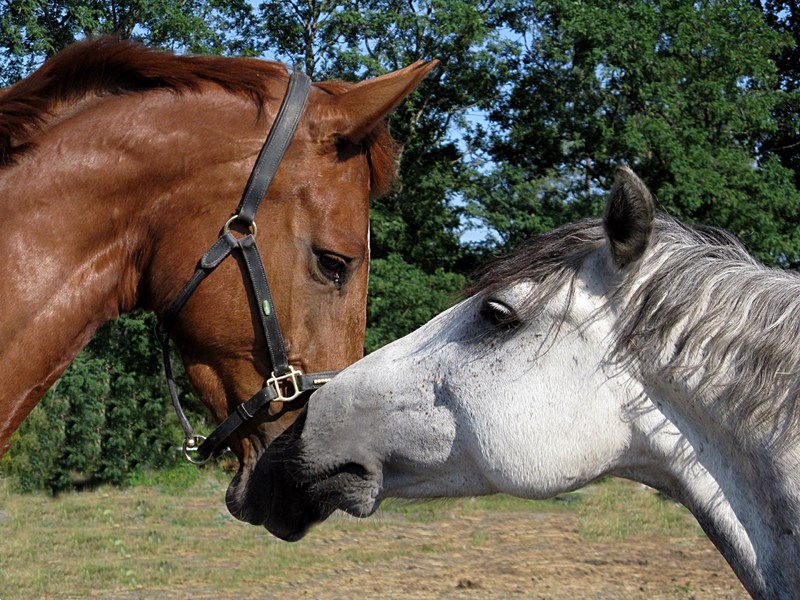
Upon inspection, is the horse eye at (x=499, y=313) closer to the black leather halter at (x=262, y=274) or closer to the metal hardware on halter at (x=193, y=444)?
the black leather halter at (x=262, y=274)

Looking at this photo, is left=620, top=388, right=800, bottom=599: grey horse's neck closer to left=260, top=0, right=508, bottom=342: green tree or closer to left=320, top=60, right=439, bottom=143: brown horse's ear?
left=320, top=60, right=439, bottom=143: brown horse's ear

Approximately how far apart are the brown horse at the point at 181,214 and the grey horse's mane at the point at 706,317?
61 cm

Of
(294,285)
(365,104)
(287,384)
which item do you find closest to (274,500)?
(287,384)

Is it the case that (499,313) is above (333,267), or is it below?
below

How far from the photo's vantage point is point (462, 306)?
2205mm

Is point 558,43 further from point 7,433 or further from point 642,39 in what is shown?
point 7,433

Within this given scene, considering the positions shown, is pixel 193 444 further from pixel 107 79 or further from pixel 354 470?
pixel 107 79

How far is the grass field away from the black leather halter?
4.20 metres

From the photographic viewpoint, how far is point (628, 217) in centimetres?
190

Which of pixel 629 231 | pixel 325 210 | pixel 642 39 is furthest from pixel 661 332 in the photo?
pixel 642 39

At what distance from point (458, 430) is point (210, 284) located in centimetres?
79

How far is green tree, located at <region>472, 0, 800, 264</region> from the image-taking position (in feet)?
47.4

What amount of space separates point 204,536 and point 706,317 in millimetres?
8456

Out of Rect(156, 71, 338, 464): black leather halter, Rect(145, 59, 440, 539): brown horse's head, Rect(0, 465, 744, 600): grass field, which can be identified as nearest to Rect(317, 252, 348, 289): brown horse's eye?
Rect(145, 59, 440, 539): brown horse's head
